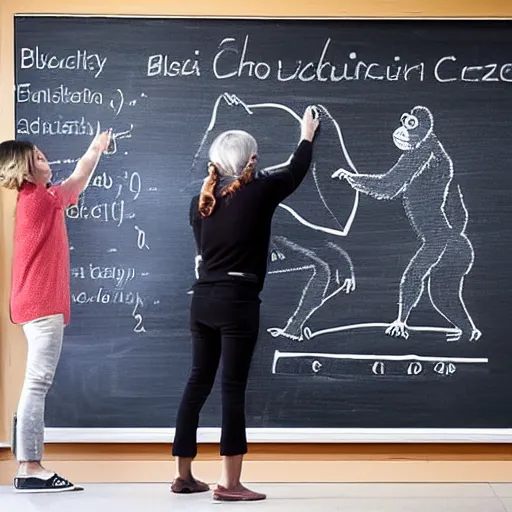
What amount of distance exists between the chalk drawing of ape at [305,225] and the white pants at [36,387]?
83 centimetres

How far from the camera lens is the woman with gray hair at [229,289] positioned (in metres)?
3.71

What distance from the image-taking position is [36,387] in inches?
152

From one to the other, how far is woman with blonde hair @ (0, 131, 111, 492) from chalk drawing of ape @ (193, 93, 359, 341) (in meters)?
0.61

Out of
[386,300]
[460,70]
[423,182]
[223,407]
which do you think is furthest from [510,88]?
[223,407]

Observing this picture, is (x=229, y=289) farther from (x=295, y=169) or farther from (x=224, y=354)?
(x=295, y=169)

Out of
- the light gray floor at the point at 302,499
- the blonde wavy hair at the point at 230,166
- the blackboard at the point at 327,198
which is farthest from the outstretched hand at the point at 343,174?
the light gray floor at the point at 302,499

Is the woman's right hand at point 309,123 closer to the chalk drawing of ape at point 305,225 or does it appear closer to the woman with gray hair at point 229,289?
the chalk drawing of ape at point 305,225

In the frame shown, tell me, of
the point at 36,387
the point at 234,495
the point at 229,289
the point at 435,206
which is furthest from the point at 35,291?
the point at 435,206

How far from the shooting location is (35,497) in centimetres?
382

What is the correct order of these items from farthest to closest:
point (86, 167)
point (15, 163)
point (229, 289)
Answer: point (86, 167)
point (15, 163)
point (229, 289)

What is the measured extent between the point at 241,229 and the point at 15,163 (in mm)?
858

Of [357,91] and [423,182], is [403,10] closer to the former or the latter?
[357,91]

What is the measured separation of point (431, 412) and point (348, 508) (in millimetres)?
587

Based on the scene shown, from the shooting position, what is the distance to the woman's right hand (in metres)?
4.03
